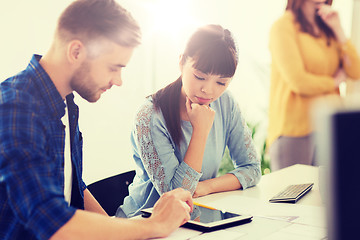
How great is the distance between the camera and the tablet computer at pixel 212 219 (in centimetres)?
100

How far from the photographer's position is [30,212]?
2.66 feet

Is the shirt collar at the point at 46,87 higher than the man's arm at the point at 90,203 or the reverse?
higher

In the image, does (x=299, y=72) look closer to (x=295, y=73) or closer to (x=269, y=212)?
(x=295, y=73)

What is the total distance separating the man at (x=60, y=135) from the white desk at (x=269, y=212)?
0.46 feet

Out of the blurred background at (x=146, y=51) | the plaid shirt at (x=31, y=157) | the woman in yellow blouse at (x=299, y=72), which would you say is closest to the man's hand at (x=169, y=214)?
the plaid shirt at (x=31, y=157)

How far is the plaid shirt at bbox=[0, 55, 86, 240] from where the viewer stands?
813 mm

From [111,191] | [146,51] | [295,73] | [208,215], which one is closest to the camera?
[208,215]

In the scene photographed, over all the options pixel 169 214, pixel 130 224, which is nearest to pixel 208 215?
pixel 169 214

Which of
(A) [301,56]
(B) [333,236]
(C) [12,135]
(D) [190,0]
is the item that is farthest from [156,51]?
(B) [333,236]

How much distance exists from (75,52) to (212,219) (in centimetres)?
56

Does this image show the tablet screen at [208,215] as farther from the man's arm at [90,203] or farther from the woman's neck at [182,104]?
the woman's neck at [182,104]

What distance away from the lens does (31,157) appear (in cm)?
83

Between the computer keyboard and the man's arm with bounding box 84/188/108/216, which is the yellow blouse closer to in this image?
the computer keyboard

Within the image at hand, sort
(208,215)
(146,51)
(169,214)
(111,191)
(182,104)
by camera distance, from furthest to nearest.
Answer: (146,51) → (182,104) → (111,191) → (208,215) → (169,214)
